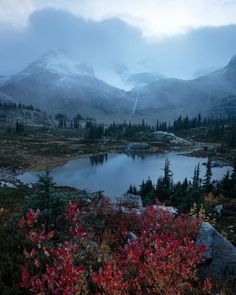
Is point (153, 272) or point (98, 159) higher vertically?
point (153, 272)

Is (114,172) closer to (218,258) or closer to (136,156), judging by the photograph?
(136,156)

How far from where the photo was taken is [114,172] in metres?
78.6

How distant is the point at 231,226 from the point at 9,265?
50.5 feet

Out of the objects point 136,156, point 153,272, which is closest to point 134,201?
point 153,272

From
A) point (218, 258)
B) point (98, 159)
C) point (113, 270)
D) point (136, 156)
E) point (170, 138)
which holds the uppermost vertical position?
point (113, 270)

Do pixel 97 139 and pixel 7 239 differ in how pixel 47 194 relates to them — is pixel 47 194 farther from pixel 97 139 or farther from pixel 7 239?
pixel 97 139

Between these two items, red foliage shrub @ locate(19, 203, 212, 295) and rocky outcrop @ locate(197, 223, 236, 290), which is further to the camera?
rocky outcrop @ locate(197, 223, 236, 290)

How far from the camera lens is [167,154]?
398 feet

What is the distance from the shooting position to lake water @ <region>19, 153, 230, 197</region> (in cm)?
6378

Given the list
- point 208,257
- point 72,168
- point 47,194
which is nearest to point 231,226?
point 208,257

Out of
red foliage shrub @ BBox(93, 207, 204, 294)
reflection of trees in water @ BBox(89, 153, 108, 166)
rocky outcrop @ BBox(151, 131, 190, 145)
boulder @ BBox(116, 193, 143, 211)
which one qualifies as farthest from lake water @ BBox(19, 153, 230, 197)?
red foliage shrub @ BBox(93, 207, 204, 294)

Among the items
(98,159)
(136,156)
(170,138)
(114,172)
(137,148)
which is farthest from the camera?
(170,138)

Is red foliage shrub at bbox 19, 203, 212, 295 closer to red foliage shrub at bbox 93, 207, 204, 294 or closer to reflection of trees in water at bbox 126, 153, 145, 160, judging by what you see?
red foliage shrub at bbox 93, 207, 204, 294

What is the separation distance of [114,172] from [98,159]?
23.1m
